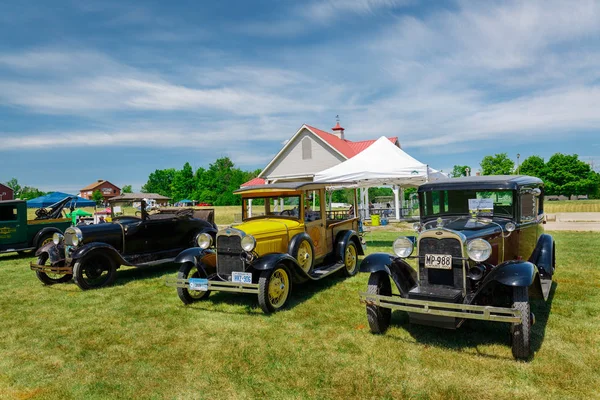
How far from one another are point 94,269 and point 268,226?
4.13 m

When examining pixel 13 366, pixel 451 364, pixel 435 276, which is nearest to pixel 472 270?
pixel 435 276

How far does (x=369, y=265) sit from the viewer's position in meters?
4.69

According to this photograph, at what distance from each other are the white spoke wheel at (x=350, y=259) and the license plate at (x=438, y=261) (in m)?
3.31

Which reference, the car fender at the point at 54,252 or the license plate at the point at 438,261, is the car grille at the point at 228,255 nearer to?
the license plate at the point at 438,261

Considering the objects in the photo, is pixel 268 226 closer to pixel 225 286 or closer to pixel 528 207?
pixel 225 286

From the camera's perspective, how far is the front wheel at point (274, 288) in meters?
5.34

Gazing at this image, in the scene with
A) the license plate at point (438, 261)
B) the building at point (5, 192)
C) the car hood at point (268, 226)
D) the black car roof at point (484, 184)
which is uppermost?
the building at point (5, 192)

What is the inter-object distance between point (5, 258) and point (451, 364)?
44.1 feet

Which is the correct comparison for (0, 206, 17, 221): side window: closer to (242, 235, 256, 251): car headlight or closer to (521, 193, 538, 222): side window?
(242, 235, 256, 251): car headlight

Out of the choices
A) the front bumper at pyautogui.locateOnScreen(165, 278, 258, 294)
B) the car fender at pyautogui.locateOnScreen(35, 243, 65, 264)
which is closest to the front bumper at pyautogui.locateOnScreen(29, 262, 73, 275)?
the car fender at pyautogui.locateOnScreen(35, 243, 65, 264)

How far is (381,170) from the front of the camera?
1169 centimetres

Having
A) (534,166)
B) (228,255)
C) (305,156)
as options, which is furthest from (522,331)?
(534,166)

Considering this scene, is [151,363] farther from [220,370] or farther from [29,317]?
[29,317]

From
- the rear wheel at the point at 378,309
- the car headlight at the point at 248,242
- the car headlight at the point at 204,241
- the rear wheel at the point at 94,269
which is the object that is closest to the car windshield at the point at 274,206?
the car headlight at the point at 204,241
